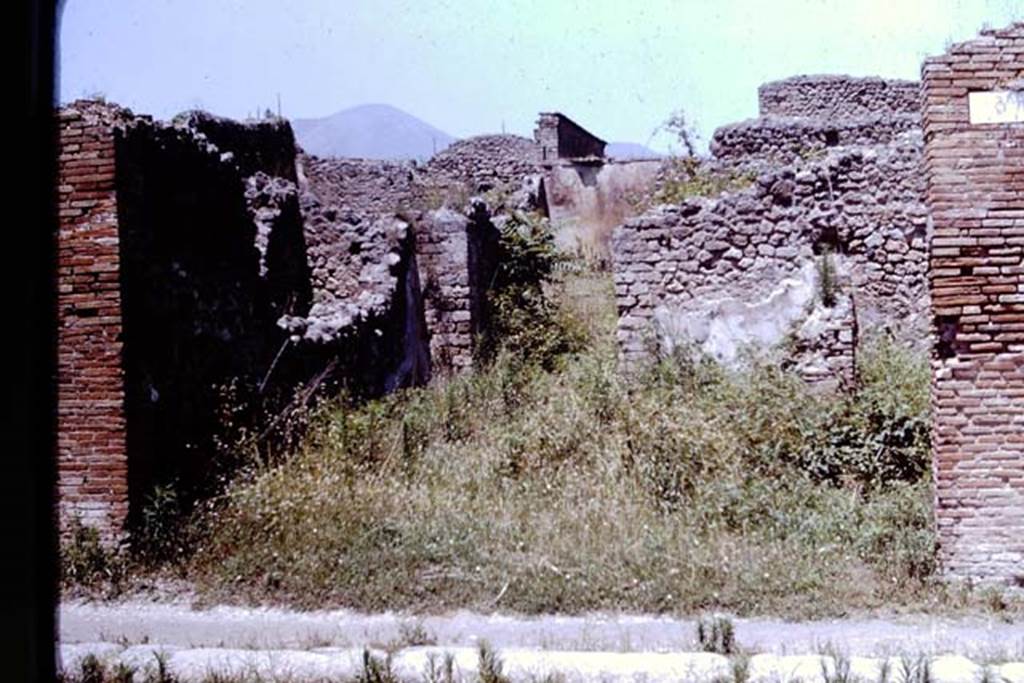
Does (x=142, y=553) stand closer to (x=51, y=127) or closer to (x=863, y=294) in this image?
(x=51, y=127)

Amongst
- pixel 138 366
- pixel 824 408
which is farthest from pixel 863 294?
pixel 138 366

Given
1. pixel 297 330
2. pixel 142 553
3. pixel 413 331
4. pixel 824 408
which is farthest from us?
pixel 413 331

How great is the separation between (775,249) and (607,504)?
16.4 ft

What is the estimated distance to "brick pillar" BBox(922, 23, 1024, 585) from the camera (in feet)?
23.6

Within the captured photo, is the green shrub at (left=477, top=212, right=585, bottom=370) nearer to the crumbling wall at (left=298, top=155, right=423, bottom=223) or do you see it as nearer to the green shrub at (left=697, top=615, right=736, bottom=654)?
the green shrub at (left=697, top=615, right=736, bottom=654)

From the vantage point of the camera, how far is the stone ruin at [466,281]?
723 centimetres

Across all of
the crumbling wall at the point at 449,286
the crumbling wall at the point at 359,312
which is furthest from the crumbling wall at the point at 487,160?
the crumbling wall at the point at 449,286

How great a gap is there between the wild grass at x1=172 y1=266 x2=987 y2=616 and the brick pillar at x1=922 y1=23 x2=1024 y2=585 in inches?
19.7

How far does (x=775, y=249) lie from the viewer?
482 inches

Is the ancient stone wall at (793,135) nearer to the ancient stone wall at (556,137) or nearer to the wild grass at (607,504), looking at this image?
the ancient stone wall at (556,137)

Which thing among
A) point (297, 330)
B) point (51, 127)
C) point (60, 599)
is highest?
point (51, 127)

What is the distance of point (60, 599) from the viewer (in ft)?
25.5

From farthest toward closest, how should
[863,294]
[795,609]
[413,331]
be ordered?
[413,331], [863,294], [795,609]

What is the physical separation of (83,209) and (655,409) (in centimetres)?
552
